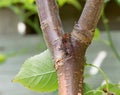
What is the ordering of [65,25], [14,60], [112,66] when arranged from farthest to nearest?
[65,25]
[14,60]
[112,66]

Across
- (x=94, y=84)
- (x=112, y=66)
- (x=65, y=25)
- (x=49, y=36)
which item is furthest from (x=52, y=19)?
(x=65, y=25)

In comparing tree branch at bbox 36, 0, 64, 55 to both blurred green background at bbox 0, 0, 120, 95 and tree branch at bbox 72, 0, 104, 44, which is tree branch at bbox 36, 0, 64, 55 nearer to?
tree branch at bbox 72, 0, 104, 44

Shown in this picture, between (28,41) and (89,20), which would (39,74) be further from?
(28,41)

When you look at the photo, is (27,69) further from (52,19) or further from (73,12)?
(73,12)

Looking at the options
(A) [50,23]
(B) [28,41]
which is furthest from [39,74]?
(B) [28,41]

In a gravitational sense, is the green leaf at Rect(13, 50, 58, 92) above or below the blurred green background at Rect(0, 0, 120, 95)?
below

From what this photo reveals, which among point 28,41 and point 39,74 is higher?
point 28,41

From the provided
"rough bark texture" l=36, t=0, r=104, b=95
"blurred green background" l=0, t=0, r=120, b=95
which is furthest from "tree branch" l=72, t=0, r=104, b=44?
"blurred green background" l=0, t=0, r=120, b=95
